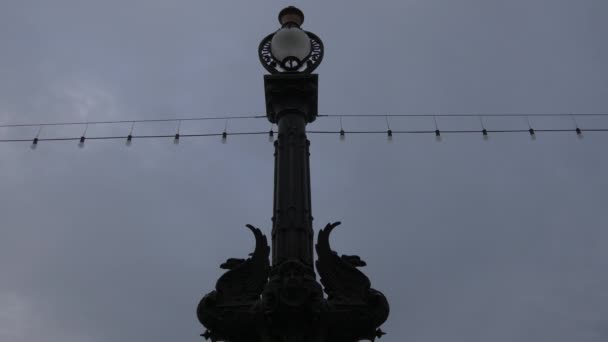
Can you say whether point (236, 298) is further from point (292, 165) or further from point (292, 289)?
point (292, 165)

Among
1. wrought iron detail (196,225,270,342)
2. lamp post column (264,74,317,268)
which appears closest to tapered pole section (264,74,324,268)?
lamp post column (264,74,317,268)

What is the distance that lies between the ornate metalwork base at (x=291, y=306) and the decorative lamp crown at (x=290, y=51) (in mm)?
3155

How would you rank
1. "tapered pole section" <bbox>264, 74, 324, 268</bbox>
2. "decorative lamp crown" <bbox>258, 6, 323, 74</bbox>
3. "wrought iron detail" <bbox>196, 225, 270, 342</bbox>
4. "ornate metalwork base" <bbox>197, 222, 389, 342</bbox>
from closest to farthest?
"ornate metalwork base" <bbox>197, 222, 389, 342</bbox> < "wrought iron detail" <bbox>196, 225, 270, 342</bbox> < "tapered pole section" <bbox>264, 74, 324, 268</bbox> < "decorative lamp crown" <bbox>258, 6, 323, 74</bbox>

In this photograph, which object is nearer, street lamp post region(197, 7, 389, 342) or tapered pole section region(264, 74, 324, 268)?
street lamp post region(197, 7, 389, 342)

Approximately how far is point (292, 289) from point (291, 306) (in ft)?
0.55

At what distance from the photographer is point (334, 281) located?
19.7 feet

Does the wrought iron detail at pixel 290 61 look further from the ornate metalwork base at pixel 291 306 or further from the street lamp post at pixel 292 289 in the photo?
the ornate metalwork base at pixel 291 306

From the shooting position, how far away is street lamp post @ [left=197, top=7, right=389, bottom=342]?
18.4 ft

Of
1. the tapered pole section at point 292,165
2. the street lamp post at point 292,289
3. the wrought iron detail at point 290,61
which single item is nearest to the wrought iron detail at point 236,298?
the street lamp post at point 292,289

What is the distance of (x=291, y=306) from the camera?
5.52 m

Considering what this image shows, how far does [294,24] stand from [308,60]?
709 mm

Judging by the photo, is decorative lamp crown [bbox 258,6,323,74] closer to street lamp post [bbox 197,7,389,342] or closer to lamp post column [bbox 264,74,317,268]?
lamp post column [bbox 264,74,317,268]

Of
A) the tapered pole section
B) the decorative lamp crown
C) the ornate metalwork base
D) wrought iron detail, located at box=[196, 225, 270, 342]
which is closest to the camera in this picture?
the ornate metalwork base

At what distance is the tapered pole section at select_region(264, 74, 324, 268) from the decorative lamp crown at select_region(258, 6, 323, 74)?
0.39 m
